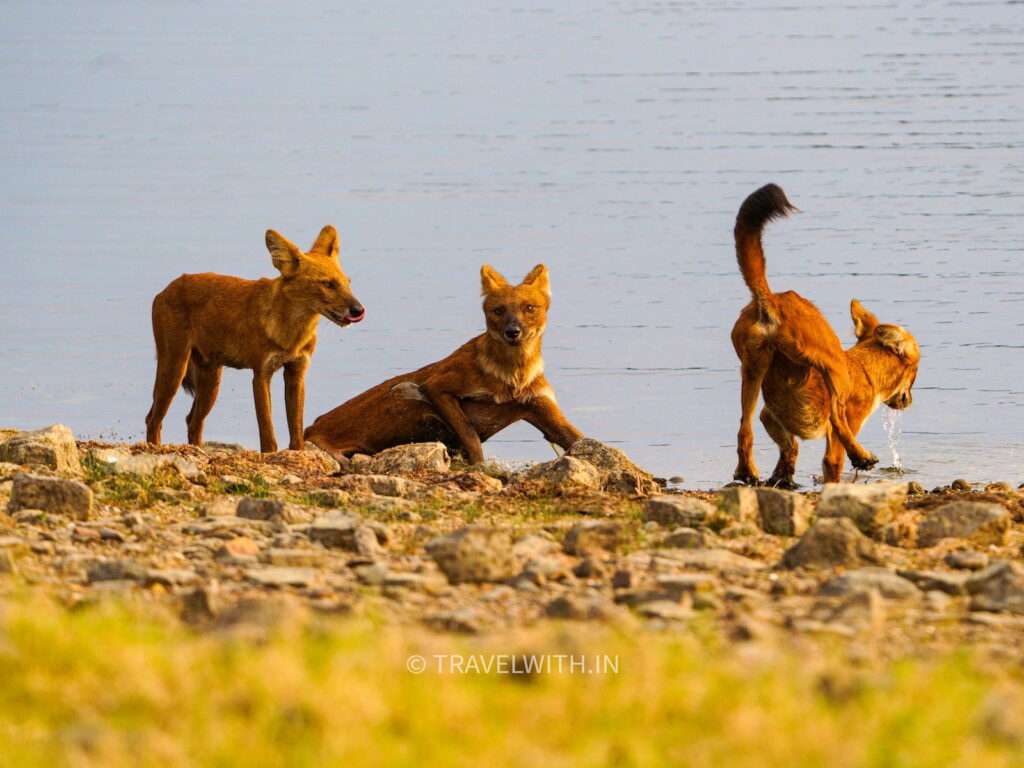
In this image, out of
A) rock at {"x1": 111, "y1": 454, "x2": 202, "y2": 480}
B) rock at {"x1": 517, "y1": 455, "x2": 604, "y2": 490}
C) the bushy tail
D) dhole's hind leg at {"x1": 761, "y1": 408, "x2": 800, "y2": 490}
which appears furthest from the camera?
dhole's hind leg at {"x1": 761, "y1": 408, "x2": 800, "y2": 490}

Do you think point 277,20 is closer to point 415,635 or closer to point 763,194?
point 763,194

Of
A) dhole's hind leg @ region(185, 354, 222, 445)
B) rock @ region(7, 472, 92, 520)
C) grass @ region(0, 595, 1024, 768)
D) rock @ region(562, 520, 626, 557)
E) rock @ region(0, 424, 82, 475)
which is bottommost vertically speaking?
grass @ region(0, 595, 1024, 768)

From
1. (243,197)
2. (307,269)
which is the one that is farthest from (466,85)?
(307,269)

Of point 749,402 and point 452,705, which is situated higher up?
point 749,402

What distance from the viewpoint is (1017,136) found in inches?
1305

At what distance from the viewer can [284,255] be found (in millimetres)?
11602

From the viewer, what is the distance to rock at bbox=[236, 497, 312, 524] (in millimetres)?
7359

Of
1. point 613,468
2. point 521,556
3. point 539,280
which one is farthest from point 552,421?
point 521,556

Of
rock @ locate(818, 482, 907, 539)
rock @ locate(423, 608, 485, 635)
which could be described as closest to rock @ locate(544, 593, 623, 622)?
rock @ locate(423, 608, 485, 635)

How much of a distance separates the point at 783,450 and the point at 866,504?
4.38 metres

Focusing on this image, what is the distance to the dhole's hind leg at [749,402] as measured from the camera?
10586 mm

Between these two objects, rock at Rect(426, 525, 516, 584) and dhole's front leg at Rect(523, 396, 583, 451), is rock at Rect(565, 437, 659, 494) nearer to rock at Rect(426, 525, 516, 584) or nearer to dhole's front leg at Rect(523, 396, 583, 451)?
dhole's front leg at Rect(523, 396, 583, 451)

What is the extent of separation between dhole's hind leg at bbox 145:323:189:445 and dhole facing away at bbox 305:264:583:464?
98 cm

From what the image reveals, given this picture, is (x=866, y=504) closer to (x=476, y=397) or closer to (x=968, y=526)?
(x=968, y=526)
